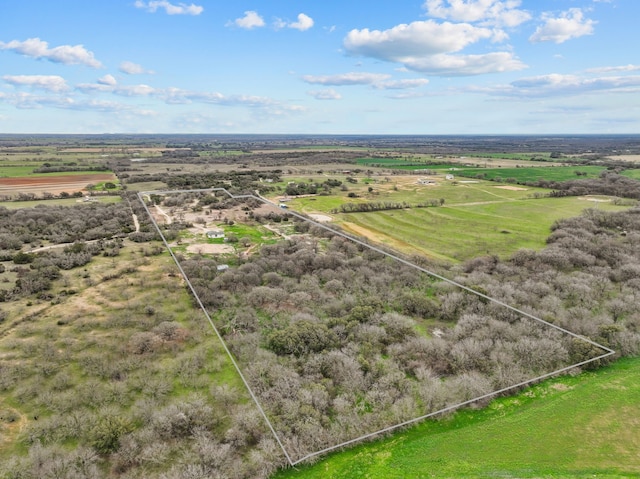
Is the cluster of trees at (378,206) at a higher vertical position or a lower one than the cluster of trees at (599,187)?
lower

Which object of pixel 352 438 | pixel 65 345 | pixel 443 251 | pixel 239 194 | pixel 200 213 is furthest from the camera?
pixel 239 194

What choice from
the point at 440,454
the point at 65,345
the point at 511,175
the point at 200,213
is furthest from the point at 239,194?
the point at 511,175

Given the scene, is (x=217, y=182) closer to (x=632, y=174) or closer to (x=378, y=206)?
(x=378, y=206)

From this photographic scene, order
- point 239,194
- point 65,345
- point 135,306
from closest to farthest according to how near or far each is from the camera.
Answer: point 65,345, point 135,306, point 239,194

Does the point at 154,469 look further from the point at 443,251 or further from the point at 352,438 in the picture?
the point at 443,251

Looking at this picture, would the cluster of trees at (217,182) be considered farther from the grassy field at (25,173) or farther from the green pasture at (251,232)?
the green pasture at (251,232)

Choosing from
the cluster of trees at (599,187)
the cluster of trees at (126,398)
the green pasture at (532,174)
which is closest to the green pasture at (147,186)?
the cluster of trees at (126,398)
